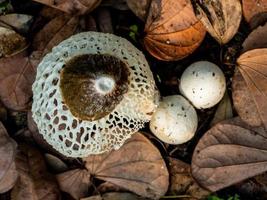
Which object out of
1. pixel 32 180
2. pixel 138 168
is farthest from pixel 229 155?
pixel 32 180

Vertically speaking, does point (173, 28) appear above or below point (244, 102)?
above

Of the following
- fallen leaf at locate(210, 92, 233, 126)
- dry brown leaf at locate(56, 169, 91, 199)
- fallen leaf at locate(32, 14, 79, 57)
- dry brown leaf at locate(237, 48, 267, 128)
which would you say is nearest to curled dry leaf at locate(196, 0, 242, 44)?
dry brown leaf at locate(237, 48, 267, 128)

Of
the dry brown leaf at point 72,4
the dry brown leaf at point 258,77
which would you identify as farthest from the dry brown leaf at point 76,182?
the dry brown leaf at point 258,77

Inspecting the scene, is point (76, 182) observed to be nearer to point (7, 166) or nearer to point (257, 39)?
point (7, 166)

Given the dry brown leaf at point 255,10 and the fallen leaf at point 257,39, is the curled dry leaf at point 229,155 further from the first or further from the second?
the dry brown leaf at point 255,10

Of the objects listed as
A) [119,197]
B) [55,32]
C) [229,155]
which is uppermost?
[55,32]

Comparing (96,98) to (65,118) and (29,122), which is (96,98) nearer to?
(65,118)

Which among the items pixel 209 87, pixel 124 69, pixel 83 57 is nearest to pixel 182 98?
pixel 209 87

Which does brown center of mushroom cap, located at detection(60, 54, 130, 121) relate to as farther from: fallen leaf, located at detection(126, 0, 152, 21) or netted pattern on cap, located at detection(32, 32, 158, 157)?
fallen leaf, located at detection(126, 0, 152, 21)
